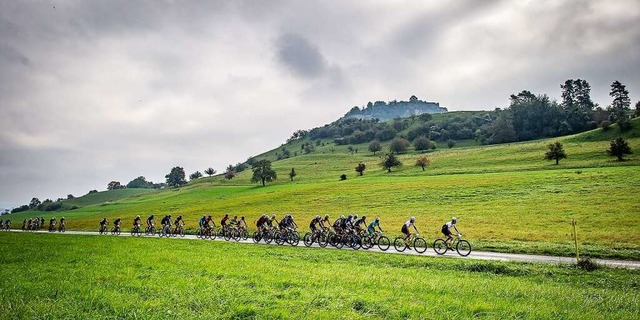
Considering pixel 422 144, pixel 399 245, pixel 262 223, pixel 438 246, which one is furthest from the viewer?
pixel 422 144

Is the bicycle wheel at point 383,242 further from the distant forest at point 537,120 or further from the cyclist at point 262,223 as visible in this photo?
the distant forest at point 537,120

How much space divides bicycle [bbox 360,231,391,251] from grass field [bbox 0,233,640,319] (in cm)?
768

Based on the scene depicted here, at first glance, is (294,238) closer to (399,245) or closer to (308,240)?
(308,240)

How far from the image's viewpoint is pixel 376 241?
26.9 m

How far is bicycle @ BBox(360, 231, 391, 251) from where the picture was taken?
25609 millimetres

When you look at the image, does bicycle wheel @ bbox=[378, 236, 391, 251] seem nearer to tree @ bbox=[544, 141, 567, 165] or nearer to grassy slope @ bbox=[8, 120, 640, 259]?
A: grassy slope @ bbox=[8, 120, 640, 259]

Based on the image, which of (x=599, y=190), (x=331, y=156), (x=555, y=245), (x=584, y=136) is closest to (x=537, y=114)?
(x=584, y=136)

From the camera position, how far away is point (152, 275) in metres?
14.0

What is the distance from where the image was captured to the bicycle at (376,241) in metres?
25.6

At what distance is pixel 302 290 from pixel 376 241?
16.0 meters

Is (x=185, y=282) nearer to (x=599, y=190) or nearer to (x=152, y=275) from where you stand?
(x=152, y=275)

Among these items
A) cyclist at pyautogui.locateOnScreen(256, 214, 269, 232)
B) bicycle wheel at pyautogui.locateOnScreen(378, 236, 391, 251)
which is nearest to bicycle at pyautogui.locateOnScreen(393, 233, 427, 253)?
bicycle wheel at pyautogui.locateOnScreen(378, 236, 391, 251)

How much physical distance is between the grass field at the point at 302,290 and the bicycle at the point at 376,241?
7678mm

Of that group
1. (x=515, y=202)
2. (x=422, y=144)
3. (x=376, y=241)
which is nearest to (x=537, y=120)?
(x=422, y=144)
